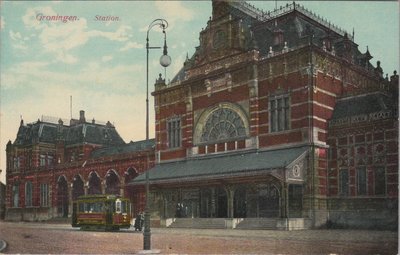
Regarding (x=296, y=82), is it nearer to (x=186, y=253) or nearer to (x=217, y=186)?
(x=217, y=186)

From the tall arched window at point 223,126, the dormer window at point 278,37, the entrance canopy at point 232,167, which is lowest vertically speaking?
the entrance canopy at point 232,167

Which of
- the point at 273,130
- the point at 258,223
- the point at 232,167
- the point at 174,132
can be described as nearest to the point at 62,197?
the point at 174,132

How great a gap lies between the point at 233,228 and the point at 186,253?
8593 millimetres

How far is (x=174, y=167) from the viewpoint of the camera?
91.8ft

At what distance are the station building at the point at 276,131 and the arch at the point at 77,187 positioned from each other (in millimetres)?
6181

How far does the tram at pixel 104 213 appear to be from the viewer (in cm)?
2539

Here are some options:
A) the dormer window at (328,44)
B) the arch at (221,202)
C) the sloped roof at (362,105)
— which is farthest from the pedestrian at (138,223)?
the dormer window at (328,44)

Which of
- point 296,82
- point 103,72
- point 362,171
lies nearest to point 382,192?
point 362,171

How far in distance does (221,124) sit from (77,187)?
1220 cm

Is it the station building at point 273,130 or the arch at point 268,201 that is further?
the arch at point 268,201

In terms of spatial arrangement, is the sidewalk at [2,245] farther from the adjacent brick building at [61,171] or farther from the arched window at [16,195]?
the arched window at [16,195]

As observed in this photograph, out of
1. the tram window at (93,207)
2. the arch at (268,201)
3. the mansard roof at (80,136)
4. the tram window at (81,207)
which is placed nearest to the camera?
the arch at (268,201)

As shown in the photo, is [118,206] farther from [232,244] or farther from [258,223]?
[232,244]

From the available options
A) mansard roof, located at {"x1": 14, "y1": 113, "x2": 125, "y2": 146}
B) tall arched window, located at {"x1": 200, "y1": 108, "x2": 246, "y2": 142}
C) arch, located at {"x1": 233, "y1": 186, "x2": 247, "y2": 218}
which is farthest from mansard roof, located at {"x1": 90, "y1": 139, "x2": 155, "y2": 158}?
arch, located at {"x1": 233, "y1": 186, "x2": 247, "y2": 218}
